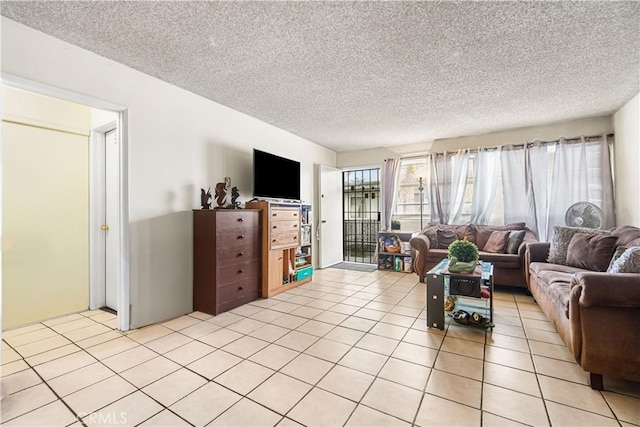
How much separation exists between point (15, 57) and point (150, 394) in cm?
245

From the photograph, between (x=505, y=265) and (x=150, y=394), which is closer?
(x=150, y=394)

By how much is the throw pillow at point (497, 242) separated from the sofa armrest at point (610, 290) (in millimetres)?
2431

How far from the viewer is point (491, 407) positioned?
1.51 m

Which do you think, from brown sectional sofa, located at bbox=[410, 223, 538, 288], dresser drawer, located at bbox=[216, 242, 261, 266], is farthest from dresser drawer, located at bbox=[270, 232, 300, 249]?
brown sectional sofa, located at bbox=[410, 223, 538, 288]

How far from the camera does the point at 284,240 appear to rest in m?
3.78

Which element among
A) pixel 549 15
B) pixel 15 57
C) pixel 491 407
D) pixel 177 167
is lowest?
pixel 491 407

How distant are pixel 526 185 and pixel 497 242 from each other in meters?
1.09

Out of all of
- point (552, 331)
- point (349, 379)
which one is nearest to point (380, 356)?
point (349, 379)

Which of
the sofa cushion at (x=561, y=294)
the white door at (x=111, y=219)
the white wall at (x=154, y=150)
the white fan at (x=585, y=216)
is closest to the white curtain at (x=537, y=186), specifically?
the white fan at (x=585, y=216)

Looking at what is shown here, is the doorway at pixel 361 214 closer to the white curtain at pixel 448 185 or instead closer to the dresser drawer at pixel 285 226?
the white curtain at pixel 448 185

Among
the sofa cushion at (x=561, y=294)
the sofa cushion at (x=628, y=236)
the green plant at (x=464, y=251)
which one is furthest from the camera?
the green plant at (x=464, y=251)

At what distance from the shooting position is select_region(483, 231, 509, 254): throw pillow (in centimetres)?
390

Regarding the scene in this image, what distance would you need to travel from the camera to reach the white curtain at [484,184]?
14.8ft

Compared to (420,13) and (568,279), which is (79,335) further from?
(568,279)
